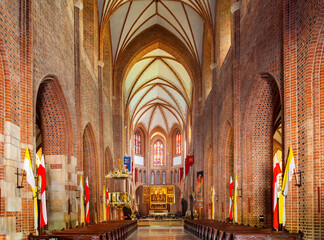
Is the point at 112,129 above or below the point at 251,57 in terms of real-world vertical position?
below

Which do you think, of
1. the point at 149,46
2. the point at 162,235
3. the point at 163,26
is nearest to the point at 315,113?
the point at 162,235

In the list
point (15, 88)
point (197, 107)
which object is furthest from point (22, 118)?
point (197, 107)

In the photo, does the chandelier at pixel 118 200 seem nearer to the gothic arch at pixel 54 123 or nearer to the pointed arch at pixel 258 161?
the gothic arch at pixel 54 123

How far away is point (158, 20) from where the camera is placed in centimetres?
3216

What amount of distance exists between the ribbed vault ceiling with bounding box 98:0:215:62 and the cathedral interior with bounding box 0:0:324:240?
0.10 m

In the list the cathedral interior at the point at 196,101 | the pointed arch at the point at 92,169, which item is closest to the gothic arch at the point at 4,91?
the cathedral interior at the point at 196,101

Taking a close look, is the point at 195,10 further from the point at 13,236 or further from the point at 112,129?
the point at 13,236

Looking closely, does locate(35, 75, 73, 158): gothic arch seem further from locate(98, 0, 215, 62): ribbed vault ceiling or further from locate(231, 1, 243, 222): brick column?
locate(98, 0, 215, 62): ribbed vault ceiling

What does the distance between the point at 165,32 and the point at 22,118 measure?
23.8m

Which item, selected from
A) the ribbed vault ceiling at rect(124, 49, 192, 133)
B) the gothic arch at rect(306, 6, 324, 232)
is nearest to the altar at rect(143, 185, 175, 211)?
the ribbed vault ceiling at rect(124, 49, 192, 133)

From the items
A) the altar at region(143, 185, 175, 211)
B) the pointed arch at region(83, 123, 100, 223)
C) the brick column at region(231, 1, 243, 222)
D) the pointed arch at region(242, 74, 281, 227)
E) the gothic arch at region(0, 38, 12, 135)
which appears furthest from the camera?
the altar at region(143, 185, 175, 211)

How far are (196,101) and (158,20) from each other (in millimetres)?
7297

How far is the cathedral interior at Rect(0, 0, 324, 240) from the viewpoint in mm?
10094

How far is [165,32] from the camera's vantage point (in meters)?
33.1
